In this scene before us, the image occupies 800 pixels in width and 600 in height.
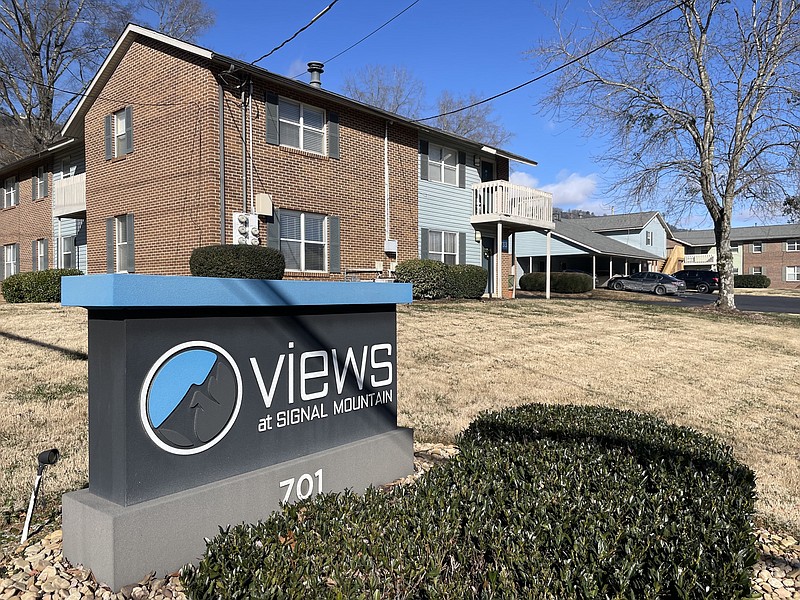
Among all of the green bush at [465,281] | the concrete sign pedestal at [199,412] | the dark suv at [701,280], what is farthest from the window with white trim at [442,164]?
the dark suv at [701,280]

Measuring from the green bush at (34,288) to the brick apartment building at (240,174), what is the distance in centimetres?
137

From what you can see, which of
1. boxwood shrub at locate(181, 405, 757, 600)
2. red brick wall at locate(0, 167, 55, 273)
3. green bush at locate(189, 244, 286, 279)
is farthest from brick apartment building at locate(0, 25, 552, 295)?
boxwood shrub at locate(181, 405, 757, 600)

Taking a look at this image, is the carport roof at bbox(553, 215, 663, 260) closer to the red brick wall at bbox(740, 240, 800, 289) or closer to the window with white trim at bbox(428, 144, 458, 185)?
the window with white trim at bbox(428, 144, 458, 185)

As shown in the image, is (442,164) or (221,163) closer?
(221,163)

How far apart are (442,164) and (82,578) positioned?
19445 mm

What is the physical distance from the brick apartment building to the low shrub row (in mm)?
823

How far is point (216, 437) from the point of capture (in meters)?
3.28

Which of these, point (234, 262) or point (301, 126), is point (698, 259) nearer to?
point (301, 126)

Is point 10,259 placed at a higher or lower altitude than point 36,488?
higher

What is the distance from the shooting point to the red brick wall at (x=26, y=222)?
22.5 meters

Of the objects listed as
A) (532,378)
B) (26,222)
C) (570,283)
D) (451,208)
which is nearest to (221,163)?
(532,378)

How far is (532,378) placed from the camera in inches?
346

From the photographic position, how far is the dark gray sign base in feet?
9.29

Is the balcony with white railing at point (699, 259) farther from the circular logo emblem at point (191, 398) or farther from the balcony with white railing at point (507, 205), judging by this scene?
the circular logo emblem at point (191, 398)
